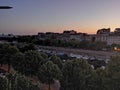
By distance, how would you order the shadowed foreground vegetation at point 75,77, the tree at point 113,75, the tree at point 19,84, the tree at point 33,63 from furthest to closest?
the tree at point 33,63
the tree at point 113,75
the shadowed foreground vegetation at point 75,77
the tree at point 19,84

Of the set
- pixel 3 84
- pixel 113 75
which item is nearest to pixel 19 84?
pixel 3 84

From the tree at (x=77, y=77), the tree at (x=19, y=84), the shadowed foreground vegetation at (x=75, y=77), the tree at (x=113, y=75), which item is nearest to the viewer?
the tree at (x=19, y=84)

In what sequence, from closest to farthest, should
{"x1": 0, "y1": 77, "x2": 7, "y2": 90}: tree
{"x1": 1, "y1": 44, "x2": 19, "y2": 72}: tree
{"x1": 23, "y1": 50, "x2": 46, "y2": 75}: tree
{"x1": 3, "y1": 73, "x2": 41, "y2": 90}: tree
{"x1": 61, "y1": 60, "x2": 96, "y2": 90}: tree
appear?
{"x1": 0, "y1": 77, "x2": 7, "y2": 90}: tree, {"x1": 3, "y1": 73, "x2": 41, "y2": 90}: tree, {"x1": 61, "y1": 60, "x2": 96, "y2": 90}: tree, {"x1": 23, "y1": 50, "x2": 46, "y2": 75}: tree, {"x1": 1, "y1": 44, "x2": 19, "y2": 72}: tree

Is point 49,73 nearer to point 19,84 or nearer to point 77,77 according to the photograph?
point 77,77

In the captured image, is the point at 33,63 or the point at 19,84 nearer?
the point at 19,84

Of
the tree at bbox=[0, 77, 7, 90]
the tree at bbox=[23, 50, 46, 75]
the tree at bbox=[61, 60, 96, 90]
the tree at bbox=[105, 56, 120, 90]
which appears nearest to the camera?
the tree at bbox=[0, 77, 7, 90]

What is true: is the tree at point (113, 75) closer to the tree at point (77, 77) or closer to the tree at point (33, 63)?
the tree at point (77, 77)

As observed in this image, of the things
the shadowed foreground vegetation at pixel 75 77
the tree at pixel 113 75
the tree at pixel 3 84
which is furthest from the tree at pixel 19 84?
the tree at pixel 113 75

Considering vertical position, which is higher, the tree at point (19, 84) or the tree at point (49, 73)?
the tree at point (19, 84)

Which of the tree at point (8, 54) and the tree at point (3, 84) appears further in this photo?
the tree at point (8, 54)

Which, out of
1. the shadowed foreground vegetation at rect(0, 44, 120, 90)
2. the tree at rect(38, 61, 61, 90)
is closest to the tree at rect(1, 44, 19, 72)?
the tree at rect(38, 61, 61, 90)


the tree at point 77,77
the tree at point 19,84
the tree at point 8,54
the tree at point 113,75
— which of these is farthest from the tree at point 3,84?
the tree at point 8,54

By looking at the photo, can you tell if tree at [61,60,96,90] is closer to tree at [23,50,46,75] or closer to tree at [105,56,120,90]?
tree at [105,56,120,90]

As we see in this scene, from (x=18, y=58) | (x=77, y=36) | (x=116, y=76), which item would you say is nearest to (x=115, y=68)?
(x=116, y=76)
